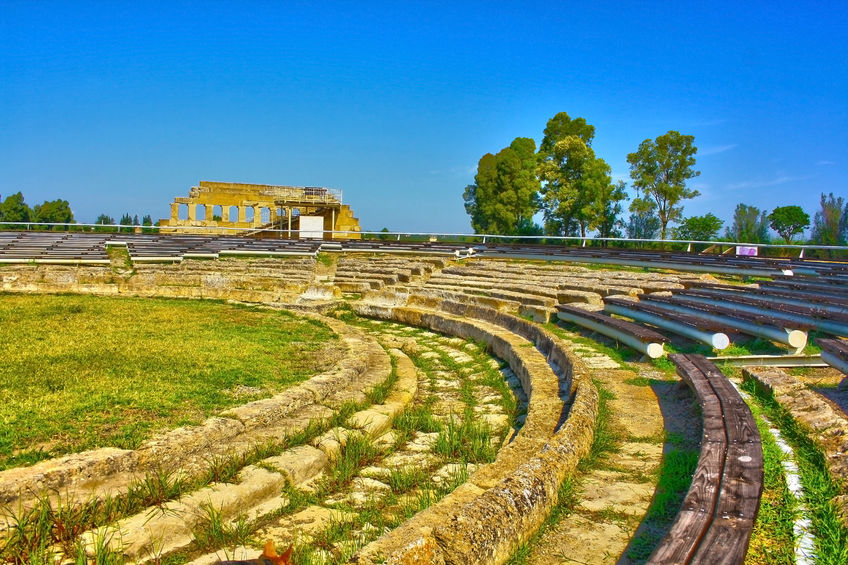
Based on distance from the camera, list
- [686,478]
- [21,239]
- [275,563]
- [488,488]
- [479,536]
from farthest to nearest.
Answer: [21,239] → [686,478] → [488,488] → [479,536] → [275,563]

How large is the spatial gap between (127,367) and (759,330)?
7.30m

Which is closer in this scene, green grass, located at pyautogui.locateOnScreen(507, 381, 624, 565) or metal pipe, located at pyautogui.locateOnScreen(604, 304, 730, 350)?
green grass, located at pyautogui.locateOnScreen(507, 381, 624, 565)

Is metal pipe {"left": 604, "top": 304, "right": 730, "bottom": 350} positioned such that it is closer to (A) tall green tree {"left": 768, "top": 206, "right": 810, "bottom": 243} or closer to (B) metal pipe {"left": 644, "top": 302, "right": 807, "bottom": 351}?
(B) metal pipe {"left": 644, "top": 302, "right": 807, "bottom": 351}

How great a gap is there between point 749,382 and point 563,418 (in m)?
1.85

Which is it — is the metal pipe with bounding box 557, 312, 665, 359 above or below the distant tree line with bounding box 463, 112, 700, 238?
below

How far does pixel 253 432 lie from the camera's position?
465 centimetres

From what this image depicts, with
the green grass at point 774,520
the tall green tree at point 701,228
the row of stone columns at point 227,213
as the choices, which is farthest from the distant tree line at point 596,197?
the green grass at point 774,520

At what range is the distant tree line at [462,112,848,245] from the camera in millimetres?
26531

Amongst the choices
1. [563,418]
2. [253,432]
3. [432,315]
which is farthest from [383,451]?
[432,315]

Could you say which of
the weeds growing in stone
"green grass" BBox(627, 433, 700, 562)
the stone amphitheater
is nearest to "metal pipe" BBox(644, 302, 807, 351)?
the stone amphitheater

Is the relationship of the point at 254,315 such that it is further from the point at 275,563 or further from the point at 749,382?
the point at 275,563

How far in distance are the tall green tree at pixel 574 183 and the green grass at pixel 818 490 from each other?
2852 cm

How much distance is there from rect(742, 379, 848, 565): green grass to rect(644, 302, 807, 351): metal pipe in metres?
2.26

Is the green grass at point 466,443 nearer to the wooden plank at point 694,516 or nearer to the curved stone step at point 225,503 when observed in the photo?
the curved stone step at point 225,503
